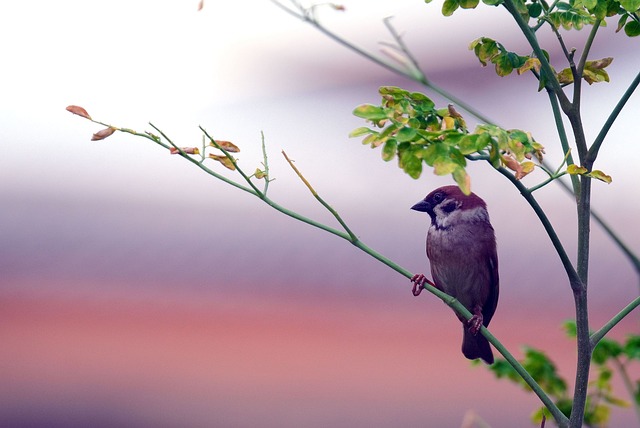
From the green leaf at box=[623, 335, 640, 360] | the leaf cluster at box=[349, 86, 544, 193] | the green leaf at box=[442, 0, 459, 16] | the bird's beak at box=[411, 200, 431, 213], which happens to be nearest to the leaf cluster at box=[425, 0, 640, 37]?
the green leaf at box=[442, 0, 459, 16]

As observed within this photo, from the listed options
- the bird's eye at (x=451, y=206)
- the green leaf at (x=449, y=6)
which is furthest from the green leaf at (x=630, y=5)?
the bird's eye at (x=451, y=206)

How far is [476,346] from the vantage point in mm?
869

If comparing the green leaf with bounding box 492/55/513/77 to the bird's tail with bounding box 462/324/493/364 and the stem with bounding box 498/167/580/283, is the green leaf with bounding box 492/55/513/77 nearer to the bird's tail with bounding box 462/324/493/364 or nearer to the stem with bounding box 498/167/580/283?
the stem with bounding box 498/167/580/283

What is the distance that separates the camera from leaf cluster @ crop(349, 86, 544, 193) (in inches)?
20.6

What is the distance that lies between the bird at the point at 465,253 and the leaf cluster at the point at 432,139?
1.06ft

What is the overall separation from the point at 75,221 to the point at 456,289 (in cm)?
303

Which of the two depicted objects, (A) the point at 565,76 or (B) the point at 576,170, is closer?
(B) the point at 576,170

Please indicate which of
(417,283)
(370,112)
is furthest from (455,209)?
(370,112)

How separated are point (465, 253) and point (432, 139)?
42 centimetres

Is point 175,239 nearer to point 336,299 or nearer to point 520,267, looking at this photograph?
point 336,299

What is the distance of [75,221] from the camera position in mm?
3713

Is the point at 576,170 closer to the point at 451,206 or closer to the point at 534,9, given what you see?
the point at 534,9

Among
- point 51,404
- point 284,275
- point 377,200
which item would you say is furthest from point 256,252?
point 51,404

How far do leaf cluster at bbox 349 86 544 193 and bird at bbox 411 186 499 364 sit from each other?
32 centimetres
